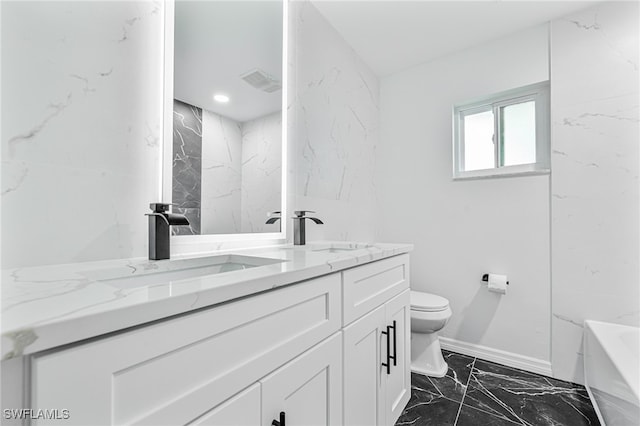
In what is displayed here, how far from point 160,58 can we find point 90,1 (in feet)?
0.73

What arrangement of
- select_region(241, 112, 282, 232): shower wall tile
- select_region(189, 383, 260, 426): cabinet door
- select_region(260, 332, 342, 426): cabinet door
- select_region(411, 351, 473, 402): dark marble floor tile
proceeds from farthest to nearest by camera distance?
select_region(411, 351, 473, 402): dark marble floor tile → select_region(241, 112, 282, 232): shower wall tile → select_region(260, 332, 342, 426): cabinet door → select_region(189, 383, 260, 426): cabinet door

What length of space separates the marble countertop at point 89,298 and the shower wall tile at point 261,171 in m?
0.63

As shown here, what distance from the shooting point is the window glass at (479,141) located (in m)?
2.27

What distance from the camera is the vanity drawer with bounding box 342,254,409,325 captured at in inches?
38.0

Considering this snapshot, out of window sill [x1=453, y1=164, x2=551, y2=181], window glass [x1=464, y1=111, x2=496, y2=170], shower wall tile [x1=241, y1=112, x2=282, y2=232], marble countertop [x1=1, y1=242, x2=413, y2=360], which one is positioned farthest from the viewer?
window glass [x1=464, y1=111, x2=496, y2=170]

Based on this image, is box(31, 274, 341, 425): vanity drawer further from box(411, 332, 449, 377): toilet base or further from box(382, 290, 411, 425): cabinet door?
box(411, 332, 449, 377): toilet base

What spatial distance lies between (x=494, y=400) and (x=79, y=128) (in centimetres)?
221

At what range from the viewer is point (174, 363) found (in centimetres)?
48

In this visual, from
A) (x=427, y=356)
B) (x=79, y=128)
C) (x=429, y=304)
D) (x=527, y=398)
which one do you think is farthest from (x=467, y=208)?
(x=79, y=128)

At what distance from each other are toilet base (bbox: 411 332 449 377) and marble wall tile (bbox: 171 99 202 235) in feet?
5.18

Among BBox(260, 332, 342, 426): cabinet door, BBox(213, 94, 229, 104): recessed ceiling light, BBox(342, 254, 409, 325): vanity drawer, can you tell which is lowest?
BBox(260, 332, 342, 426): cabinet door

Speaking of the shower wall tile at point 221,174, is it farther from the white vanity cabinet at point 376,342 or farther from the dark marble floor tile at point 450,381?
the dark marble floor tile at point 450,381

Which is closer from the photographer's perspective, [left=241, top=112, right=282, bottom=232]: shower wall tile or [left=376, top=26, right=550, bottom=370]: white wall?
[left=241, top=112, right=282, bottom=232]: shower wall tile

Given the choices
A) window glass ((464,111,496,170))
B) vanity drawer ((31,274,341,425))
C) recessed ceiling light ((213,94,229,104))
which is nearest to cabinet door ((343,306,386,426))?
vanity drawer ((31,274,341,425))
